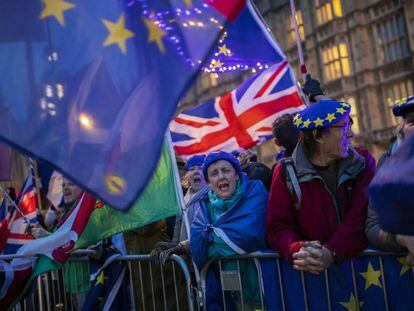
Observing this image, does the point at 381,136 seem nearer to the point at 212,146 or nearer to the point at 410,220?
the point at 212,146

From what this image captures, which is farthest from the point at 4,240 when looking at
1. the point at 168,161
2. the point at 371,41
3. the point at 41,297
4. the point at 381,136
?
the point at 371,41

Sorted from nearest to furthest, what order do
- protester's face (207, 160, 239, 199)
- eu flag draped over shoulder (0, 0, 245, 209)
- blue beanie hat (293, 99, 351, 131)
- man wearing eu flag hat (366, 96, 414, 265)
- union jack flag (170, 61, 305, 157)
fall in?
eu flag draped over shoulder (0, 0, 245, 209) < man wearing eu flag hat (366, 96, 414, 265) < blue beanie hat (293, 99, 351, 131) < protester's face (207, 160, 239, 199) < union jack flag (170, 61, 305, 157)

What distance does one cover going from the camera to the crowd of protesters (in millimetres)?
2887

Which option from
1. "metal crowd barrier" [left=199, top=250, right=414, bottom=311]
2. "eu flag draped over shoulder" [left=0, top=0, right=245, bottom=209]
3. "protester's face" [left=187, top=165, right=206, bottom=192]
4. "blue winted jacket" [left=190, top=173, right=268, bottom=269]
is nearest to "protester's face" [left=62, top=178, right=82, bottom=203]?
"protester's face" [left=187, top=165, right=206, bottom=192]

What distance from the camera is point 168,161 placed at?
12.9ft

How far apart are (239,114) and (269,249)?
368 centimetres

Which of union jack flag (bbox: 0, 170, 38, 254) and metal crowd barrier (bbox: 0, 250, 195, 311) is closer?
metal crowd barrier (bbox: 0, 250, 195, 311)

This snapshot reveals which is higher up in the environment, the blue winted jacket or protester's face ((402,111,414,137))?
protester's face ((402,111,414,137))

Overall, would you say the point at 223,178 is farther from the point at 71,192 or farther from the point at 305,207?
the point at 71,192

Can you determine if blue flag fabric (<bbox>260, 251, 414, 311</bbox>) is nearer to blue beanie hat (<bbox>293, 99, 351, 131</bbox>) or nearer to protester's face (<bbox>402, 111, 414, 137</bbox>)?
protester's face (<bbox>402, 111, 414, 137</bbox>)

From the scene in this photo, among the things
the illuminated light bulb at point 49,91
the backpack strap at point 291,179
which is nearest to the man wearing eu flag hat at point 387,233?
the backpack strap at point 291,179

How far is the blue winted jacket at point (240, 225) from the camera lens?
344 cm

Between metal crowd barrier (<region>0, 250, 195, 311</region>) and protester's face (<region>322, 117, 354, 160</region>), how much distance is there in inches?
54.6

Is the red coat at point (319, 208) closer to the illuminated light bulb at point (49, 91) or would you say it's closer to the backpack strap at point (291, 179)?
the backpack strap at point (291, 179)
